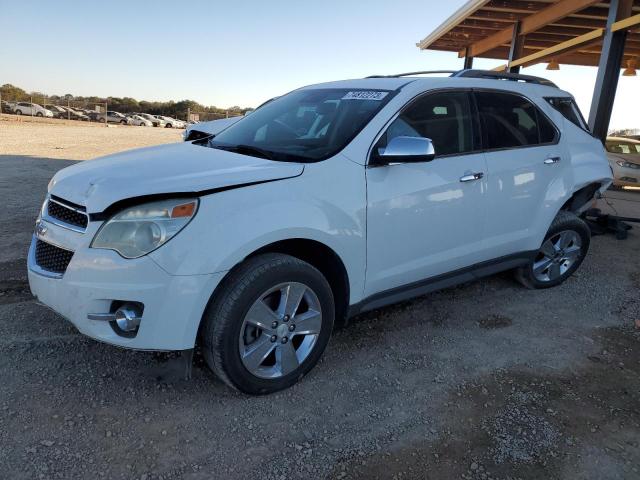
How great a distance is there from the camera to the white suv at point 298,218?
2428 millimetres

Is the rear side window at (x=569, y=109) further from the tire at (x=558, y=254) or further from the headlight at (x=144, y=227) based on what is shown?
the headlight at (x=144, y=227)

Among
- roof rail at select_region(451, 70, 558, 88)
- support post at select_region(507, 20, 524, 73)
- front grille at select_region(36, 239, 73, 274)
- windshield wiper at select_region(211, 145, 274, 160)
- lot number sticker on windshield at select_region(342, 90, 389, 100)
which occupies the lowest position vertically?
front grille at select_region(36, 239, 73, 274)

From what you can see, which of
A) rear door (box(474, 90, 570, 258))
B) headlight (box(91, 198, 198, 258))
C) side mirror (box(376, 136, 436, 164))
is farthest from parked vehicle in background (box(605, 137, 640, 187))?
headlight (box(91, 198, 198, 258))

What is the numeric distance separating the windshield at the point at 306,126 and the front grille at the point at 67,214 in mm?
1097

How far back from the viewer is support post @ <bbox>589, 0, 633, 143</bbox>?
927cm

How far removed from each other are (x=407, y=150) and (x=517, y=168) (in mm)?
1390

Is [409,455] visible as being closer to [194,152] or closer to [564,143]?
[194,152]

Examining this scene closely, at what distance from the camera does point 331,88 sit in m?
3.83

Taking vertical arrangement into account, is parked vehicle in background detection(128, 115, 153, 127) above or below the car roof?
below

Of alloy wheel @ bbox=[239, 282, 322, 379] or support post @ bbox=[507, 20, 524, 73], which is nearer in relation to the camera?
alloy wheel @ bbox=[239, 282, 322, 379]

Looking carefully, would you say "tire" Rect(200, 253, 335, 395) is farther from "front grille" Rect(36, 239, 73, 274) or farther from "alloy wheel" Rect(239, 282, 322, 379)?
"front grille" Rect(36, 239, 73, 274)

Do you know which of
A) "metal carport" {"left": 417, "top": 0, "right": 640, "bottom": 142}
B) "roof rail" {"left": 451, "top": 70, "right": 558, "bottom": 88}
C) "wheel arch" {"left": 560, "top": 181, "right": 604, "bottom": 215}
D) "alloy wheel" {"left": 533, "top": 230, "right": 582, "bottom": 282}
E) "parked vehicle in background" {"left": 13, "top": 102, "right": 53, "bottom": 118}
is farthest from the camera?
"parked vehicle in background" {"left": 13, "top": 102, "right": 53, "bottom": 118}

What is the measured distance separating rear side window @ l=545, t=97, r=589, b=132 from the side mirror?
2.09 meters

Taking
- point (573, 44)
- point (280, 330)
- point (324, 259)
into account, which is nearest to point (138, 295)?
point (280, 330)
